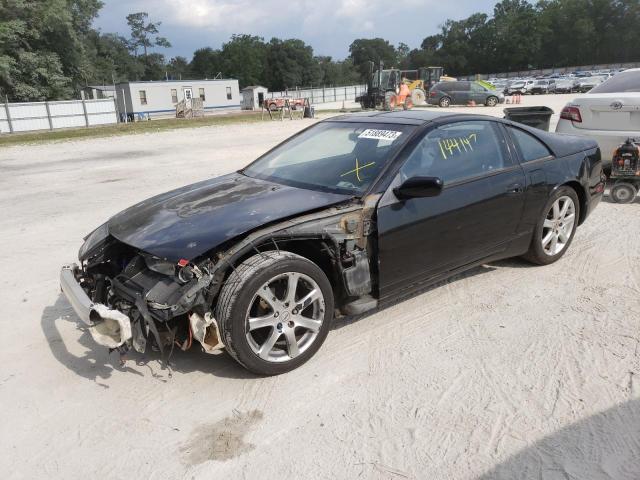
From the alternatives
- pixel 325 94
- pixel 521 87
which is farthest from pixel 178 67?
pixel 521 87

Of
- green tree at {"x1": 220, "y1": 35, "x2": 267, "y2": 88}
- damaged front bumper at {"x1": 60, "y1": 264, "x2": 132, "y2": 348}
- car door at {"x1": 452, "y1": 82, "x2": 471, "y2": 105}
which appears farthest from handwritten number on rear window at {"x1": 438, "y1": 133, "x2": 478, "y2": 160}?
green tree at {"x1": 220, "y1": 35, "x2": 267, "y2": 88}

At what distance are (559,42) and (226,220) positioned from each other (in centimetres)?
12371

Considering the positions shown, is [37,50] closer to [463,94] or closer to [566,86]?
[463,94]

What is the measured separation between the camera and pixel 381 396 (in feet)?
10.0

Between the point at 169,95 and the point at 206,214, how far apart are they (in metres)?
50.6

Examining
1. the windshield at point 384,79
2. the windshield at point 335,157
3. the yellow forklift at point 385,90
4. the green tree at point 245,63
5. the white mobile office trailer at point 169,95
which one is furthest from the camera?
the green tree at point 245,63

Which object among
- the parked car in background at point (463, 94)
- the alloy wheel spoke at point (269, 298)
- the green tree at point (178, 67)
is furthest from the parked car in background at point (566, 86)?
the green tree at point (178, 67)

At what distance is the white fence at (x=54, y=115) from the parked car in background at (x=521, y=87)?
3487cm

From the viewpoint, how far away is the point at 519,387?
3.09m

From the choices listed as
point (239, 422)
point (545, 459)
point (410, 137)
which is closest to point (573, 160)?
point (410, 137)

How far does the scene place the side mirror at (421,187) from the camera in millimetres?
3500

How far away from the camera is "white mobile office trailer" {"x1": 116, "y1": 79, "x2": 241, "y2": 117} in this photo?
48.1m

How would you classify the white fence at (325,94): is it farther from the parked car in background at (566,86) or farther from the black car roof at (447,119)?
the black car roof at (447,119)

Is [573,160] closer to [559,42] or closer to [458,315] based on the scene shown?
[458,315]
